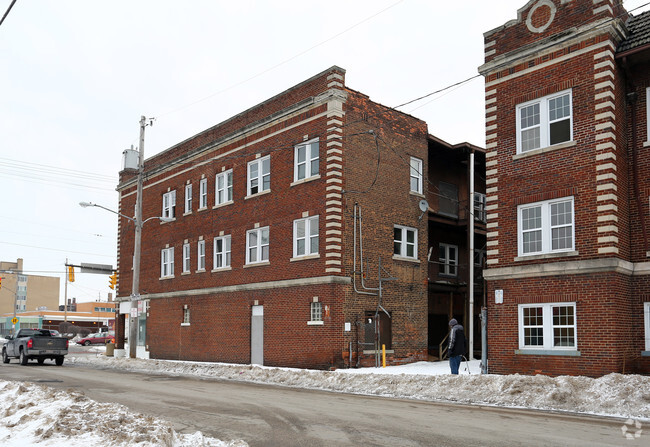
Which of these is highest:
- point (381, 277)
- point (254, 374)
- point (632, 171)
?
point (632, 171)

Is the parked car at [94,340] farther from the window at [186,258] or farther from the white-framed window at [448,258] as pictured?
the white-framed window at [448,258]

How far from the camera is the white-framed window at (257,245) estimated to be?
28.7m

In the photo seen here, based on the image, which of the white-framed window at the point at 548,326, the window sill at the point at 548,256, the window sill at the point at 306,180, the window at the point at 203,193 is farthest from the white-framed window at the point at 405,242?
the window at the point at 203,193

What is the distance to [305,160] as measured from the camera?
2669 centimetres

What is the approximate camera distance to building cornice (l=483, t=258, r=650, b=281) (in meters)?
17.5

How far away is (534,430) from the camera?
10.7 m

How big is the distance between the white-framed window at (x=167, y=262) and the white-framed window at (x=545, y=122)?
74.9ft

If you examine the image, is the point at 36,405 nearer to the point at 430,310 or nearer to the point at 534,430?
the point at 534,430

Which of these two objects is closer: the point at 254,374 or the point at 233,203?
the point at 254,374

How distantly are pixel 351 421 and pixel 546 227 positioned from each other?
34.2 ft

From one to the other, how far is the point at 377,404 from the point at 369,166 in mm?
13603

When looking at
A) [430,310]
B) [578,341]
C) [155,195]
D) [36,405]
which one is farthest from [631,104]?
[155,195]

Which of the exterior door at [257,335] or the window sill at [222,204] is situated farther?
the window sill at [222,204]

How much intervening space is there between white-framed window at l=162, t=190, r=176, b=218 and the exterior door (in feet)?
36.6
